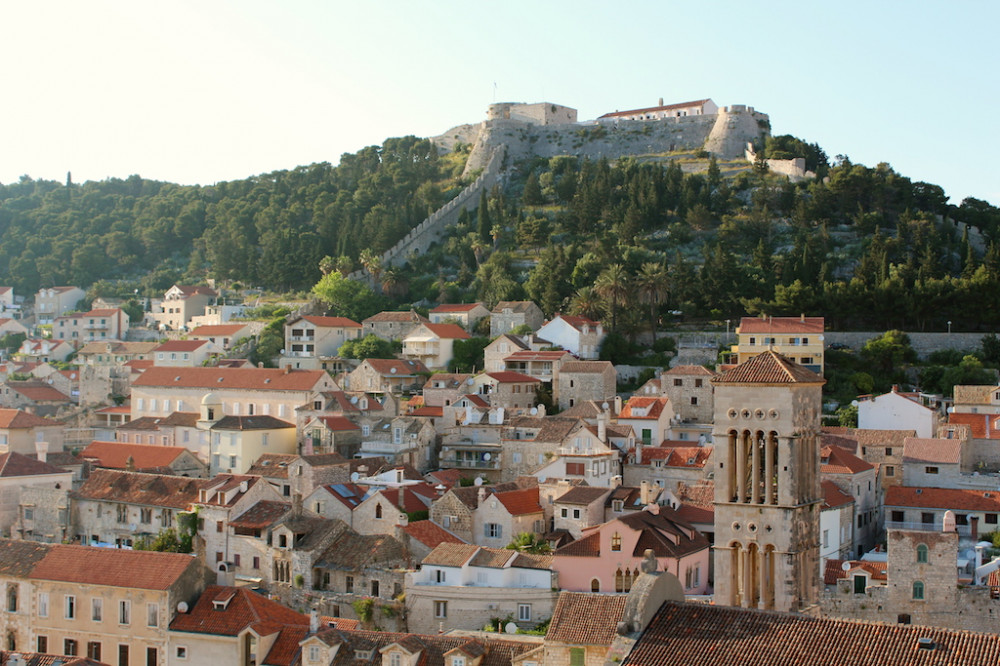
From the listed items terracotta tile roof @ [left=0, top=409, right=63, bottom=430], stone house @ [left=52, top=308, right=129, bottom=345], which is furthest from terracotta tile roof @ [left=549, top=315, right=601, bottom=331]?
stone house @ [left=52, top=308, right=129, bottom=345]

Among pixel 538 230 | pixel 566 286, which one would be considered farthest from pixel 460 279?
pixel 566 286

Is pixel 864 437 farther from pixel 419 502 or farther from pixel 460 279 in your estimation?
pixel 460 279

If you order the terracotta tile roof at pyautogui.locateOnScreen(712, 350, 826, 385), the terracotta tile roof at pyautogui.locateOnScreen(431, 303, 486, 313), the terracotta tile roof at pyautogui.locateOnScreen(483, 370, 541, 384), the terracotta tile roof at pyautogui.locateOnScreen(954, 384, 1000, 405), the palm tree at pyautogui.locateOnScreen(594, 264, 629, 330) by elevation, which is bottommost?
the terracotta tile roof at pyautogui.locateOnScreen(954, 384, 1000, 405)

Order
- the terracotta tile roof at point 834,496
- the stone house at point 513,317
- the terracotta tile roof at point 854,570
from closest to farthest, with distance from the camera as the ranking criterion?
the terracotta tile roof at point 854,570 → the terracotta tile roof at point 834,496 → the stone house at point 513,317

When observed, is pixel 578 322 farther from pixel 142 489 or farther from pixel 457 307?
pixel 142 489

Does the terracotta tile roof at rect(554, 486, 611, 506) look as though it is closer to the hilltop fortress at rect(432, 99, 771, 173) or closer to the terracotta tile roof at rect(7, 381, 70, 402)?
the terracotta tile roof at rect(7, 381, 70, 402)

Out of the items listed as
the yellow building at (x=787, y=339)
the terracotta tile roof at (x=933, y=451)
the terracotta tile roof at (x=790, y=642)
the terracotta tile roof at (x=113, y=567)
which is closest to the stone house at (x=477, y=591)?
the terracotta tile roof at (x=113, y=567)

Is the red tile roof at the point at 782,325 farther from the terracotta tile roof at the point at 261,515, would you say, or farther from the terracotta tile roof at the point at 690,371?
the terracotta tile roof at the point at 261,515
